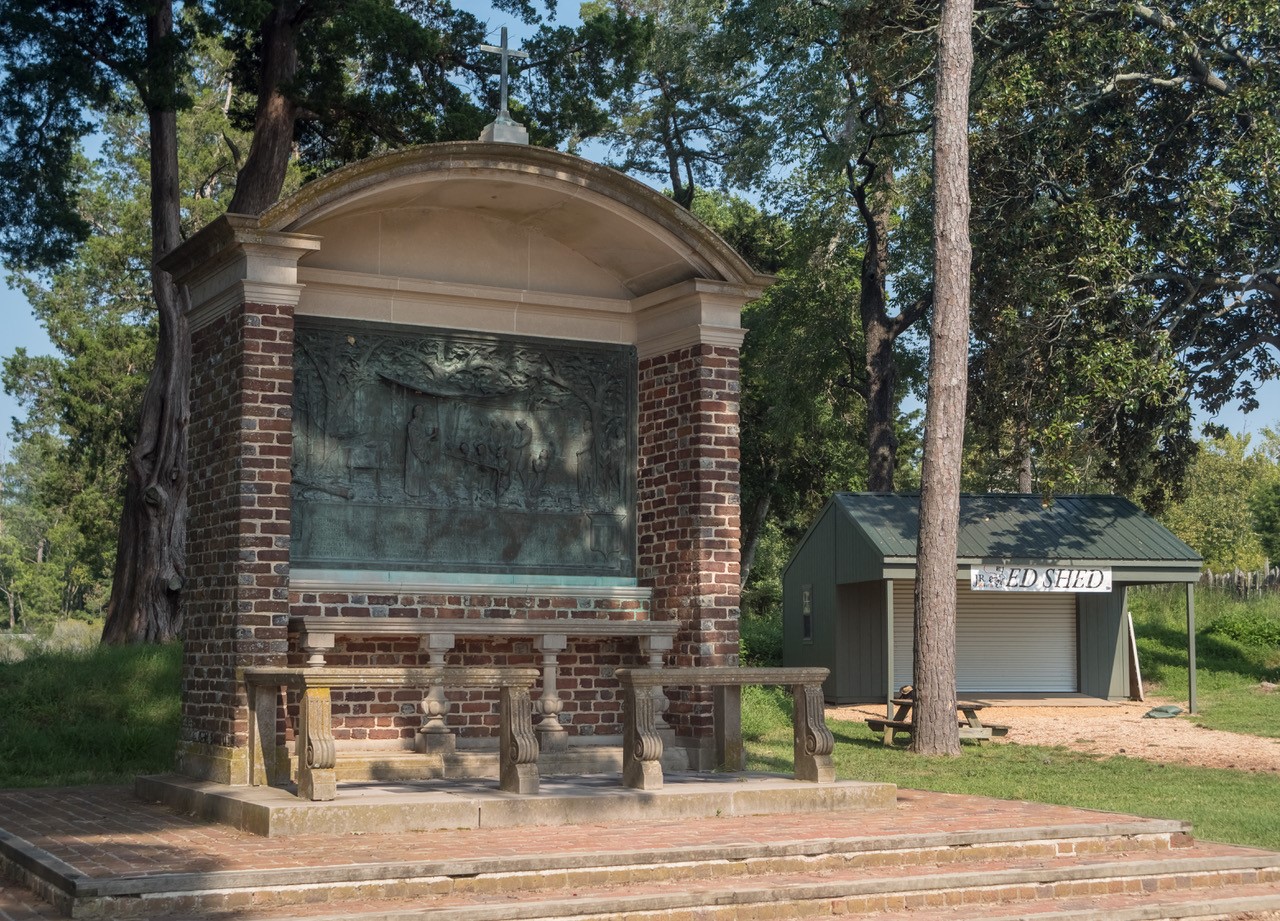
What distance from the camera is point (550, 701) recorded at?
1192 cm

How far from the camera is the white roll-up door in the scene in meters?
26.8

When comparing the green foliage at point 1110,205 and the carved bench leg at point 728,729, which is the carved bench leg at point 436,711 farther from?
the green foliage at point 1110,205

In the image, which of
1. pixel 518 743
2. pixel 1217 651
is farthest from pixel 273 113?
pixel 1217 651

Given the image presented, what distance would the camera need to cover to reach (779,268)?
121ft

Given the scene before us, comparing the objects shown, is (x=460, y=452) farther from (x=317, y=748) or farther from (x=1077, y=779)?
(x=1077, y=779)

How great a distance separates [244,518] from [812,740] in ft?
14.3

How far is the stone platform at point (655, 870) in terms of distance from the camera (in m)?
7.34

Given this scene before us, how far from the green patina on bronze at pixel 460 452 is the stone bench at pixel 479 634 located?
802 mm

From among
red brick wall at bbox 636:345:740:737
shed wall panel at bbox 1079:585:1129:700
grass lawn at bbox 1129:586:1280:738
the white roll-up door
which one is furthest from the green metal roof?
red brick wall at bbox 636:345:740:737

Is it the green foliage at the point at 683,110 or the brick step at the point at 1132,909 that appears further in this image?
the green foliage at the point at 683,110

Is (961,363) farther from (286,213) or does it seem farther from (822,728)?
(286,213)

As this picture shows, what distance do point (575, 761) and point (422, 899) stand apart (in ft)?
14.2

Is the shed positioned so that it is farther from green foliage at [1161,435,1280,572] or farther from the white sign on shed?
green foliage at [1161,435,1280,572]

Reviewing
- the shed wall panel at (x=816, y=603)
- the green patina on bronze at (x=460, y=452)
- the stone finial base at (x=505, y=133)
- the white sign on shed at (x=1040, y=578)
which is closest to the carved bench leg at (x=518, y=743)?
the green patina on bronze at (x=460, y=452)
